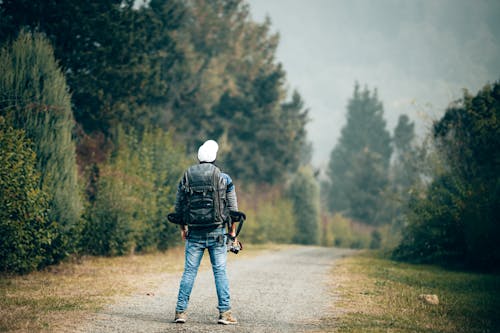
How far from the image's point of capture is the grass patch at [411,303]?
23.5ft

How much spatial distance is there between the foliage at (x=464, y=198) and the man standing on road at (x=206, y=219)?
1188 cm

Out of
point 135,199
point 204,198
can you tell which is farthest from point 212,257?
point 135,199

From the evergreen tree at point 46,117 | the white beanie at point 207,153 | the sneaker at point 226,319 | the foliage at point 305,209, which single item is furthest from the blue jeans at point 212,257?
the foliage at point 305,209

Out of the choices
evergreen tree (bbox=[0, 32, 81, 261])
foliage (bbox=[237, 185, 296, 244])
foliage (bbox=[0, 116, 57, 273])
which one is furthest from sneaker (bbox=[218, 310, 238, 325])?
foliage (bbox=[237, 185, 296, 244])

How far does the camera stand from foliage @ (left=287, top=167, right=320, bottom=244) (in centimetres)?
4766

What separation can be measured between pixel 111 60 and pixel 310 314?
16.8m

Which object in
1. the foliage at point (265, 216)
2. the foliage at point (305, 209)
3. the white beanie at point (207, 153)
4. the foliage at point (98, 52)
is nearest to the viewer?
the white beanie at point (207, 153)

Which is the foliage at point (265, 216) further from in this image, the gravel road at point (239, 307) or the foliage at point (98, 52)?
the gravel road at point (239, 307)

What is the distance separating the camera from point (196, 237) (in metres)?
6.95

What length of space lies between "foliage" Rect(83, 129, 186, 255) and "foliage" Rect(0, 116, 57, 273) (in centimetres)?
445

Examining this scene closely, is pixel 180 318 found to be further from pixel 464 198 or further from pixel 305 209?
pixel 305 209

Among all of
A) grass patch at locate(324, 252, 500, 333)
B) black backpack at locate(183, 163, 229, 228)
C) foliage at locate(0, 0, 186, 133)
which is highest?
foliage at locate(0, 0, 186, 133)

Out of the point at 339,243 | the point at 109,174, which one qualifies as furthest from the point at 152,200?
the point at 339,243

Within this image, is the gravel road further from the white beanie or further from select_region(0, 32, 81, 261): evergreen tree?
select_region(0, 32, 81, 261): evergreen tree
